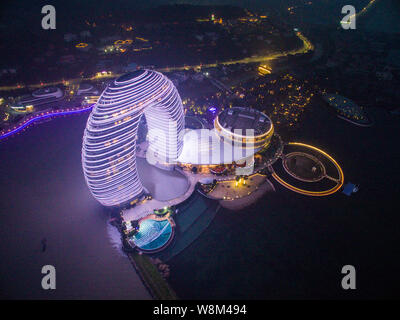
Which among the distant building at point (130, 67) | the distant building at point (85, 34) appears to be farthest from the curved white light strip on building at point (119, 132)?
the distant building at point (85, 34)

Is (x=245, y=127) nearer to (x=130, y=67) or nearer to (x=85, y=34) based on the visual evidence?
(x=130, y=67)

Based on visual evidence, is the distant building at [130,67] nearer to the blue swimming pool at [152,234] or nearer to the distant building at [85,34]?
the distant building at [85,34]

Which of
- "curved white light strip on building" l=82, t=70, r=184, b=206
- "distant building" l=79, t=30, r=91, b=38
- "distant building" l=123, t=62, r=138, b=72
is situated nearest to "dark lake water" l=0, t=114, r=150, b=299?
"curved white light strip on building" l=82, t=70, r=184, b=206

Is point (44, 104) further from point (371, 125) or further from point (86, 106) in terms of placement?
point (371, 125)

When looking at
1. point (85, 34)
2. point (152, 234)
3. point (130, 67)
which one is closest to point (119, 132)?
point (152, 234)

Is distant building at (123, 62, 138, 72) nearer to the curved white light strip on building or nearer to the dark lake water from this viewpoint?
the dark lake water
